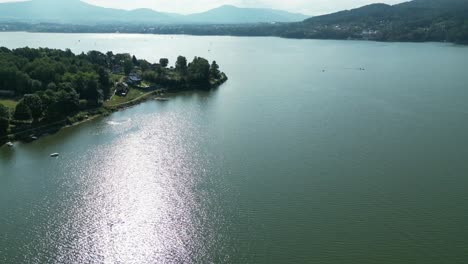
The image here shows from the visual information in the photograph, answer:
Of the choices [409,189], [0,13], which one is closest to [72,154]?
[409,189]

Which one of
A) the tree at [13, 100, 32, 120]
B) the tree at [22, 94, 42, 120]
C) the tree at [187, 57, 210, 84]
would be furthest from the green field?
the tree at [13, 100, 32, 120]

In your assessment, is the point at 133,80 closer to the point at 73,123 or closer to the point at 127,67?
the point at 127,67

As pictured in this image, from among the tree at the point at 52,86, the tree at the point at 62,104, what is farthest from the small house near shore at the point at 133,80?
the tree at the point at 62,104

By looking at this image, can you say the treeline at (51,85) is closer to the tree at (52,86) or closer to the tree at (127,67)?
the tree at (52,86)

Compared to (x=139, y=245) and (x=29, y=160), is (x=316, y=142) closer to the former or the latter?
(x=139, y=245)

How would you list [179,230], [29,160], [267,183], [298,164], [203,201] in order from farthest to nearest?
1. [29,160]
2. [298,164]
3. [267,183]
4. [203,201]
5. [179,230]

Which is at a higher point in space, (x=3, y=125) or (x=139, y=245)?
(x=3, y=125)
